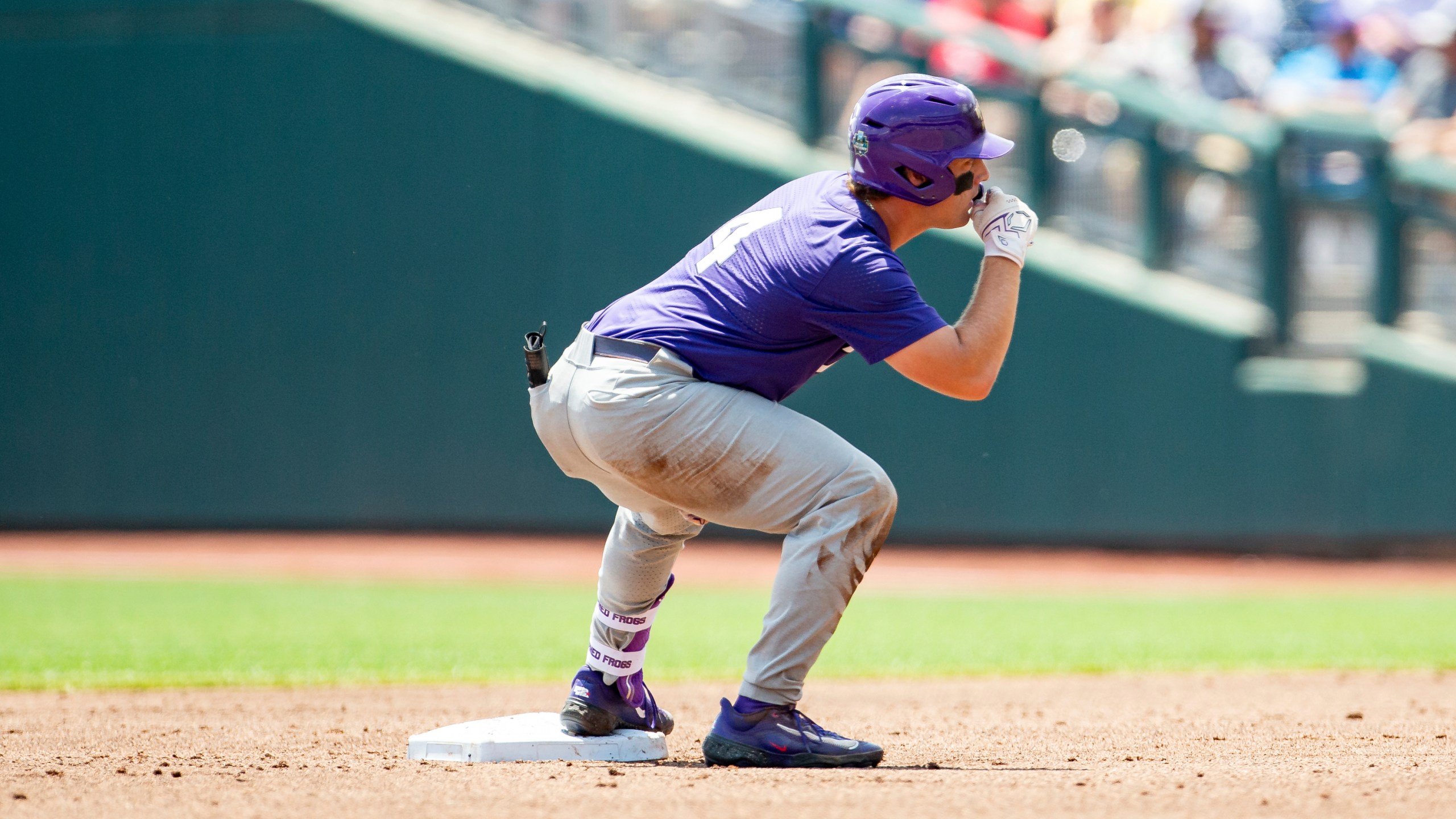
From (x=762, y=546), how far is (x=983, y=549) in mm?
1872

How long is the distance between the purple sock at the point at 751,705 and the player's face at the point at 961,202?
133 cm

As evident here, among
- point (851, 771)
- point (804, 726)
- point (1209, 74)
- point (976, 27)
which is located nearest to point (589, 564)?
point (976, 27)

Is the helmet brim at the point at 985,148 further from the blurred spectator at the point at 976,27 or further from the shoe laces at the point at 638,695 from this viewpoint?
the blurred spectator at the point at 976,27

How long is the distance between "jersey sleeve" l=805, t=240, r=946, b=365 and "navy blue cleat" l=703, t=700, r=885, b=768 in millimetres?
967

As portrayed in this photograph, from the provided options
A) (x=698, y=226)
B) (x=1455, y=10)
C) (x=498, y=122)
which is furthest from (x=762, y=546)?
(x=1455, y=10)

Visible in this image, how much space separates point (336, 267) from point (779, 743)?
1042 centimetres

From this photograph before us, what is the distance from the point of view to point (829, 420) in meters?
12.5

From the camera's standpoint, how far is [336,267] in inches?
520

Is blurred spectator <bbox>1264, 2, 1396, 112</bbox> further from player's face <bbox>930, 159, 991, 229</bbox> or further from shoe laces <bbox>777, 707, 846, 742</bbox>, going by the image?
shoe laces <bbox>777, 707, 846, 742</bbox>

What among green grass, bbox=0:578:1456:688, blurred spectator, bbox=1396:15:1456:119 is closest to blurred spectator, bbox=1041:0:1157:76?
blurred spectator, bbox=1396:15:1456:119

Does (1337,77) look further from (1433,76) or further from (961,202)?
(961,202)

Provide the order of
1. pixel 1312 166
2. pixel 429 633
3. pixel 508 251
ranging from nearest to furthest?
pixel 429 633, pixel 1312 166, pixel 508 251

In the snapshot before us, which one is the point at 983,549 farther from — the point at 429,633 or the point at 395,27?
the point at 395,27

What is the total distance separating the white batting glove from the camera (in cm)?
373
